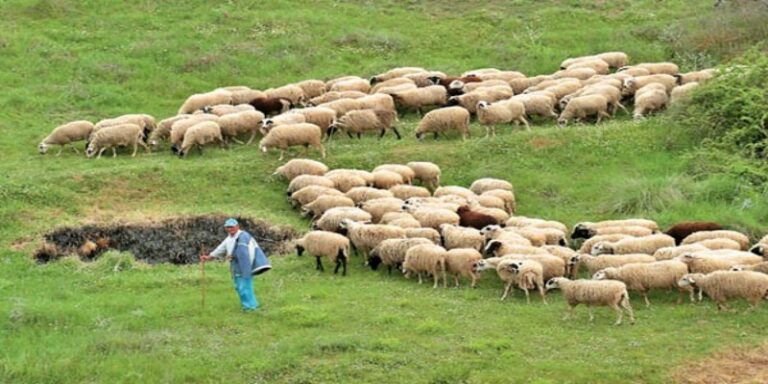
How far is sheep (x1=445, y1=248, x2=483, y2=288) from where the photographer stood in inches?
810

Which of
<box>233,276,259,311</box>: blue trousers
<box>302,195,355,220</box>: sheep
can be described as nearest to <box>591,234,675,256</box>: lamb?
<box>302,195,355,220</box>: sheep

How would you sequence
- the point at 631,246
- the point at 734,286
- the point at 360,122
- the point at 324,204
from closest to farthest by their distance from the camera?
the point at 734,286
the point at 631,246
the point at 324,204
the point at 360,122

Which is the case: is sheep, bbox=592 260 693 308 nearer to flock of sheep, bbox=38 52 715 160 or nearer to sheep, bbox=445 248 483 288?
sheep, bbox=445 248 483 288

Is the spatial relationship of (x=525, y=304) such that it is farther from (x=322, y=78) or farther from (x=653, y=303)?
(x=322, y=78)

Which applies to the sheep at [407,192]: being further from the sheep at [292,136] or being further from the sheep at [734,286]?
the sheep at [734,286]

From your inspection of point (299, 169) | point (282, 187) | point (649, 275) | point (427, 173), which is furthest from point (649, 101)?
point (649, 275)

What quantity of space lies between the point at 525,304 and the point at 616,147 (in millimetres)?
9436

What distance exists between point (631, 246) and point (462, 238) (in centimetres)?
319

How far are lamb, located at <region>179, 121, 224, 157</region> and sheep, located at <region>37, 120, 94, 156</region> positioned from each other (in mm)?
2765

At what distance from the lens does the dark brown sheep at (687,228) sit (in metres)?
22.1

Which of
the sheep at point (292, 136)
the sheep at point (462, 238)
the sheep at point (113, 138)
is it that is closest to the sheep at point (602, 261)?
the sheep at point (462, 238)

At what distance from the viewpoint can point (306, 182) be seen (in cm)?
→ 2561

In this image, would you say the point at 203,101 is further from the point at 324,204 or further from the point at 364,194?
the point at 324,204

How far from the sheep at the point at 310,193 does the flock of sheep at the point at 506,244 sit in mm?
22
